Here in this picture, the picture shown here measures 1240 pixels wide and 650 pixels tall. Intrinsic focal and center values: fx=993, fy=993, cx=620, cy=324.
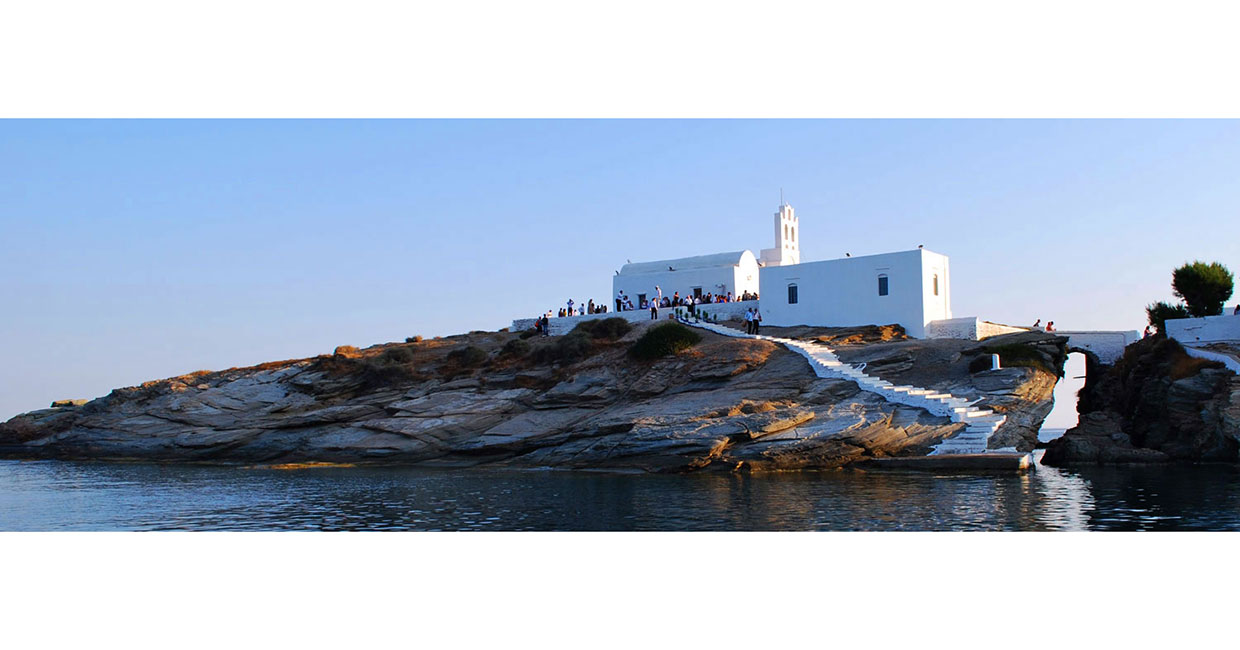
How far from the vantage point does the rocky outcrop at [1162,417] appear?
114 ft

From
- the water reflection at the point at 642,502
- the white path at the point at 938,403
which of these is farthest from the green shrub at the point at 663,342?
the water reflection at the point at 642,502

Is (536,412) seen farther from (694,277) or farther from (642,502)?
(694,277)

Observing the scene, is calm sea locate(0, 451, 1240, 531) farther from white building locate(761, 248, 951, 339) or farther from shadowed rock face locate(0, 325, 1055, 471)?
white building locate(761, 248, 951, 339)

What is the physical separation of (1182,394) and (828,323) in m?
17.0

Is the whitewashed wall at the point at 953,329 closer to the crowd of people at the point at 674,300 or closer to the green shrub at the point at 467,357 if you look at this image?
the crowd of people at the point at 674,300

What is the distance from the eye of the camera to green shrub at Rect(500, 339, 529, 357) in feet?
163

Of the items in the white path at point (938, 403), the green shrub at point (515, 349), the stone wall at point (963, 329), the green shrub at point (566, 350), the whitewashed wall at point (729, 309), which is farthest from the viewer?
the whitewashed wall at point (729, 309)

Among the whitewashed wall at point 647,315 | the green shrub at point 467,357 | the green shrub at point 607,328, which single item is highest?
the whitewashed wall at point 647,315

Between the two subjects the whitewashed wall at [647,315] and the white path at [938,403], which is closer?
the white path at [938,403]

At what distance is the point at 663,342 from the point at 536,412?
661cm

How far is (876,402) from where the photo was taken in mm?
35406

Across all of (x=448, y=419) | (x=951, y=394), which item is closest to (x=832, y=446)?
(x=951, y=394)

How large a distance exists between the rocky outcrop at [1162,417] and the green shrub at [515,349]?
80.1ft

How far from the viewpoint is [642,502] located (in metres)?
24.9
